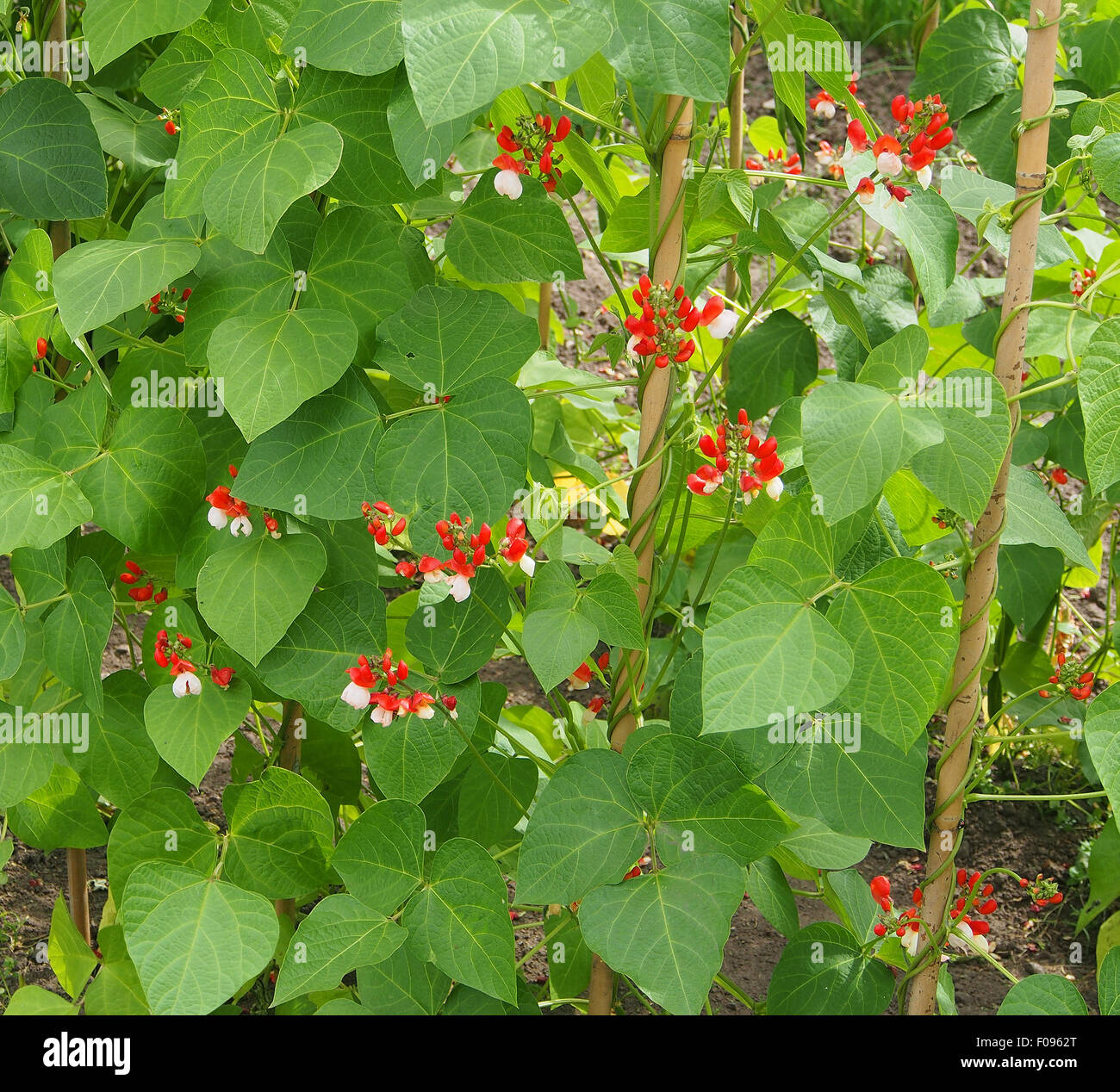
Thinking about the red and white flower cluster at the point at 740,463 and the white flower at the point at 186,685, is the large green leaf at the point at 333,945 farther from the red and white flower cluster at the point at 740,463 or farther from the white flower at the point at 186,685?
the red and white flower cluster at the point at 740,463

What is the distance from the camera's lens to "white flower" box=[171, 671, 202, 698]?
1486 millimetres

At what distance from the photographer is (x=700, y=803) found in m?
1.44

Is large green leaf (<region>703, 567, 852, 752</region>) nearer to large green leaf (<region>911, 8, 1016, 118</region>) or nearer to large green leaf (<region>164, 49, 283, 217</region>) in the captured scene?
large green leaf (<region>164, 49, 283, 217</region>)

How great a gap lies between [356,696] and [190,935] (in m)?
0.37

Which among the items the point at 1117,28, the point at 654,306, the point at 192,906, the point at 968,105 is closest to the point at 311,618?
the point at 192,906

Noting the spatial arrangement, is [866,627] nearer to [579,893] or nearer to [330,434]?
[579,893]

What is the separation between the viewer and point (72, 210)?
1.62 meters

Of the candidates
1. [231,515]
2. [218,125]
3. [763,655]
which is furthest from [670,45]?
[231,515]

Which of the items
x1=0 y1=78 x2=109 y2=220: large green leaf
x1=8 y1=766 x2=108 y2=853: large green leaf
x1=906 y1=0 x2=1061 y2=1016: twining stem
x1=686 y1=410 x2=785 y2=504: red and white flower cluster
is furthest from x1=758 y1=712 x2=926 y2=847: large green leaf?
x1=0 y1=78 x2=109 y2=220: large green leaf

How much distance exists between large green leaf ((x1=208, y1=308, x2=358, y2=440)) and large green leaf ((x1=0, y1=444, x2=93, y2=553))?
12.5 inches

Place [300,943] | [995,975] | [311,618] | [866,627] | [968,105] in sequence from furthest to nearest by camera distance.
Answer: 1. [995,975]
2. [968,105]
3. [311,618]
4. [300,943]
5. [866,627]

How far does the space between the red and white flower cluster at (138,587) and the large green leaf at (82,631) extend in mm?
88

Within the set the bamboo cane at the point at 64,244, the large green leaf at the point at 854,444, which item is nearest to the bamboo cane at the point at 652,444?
the large green leaf at the point at 854,444

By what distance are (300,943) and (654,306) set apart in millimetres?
907
